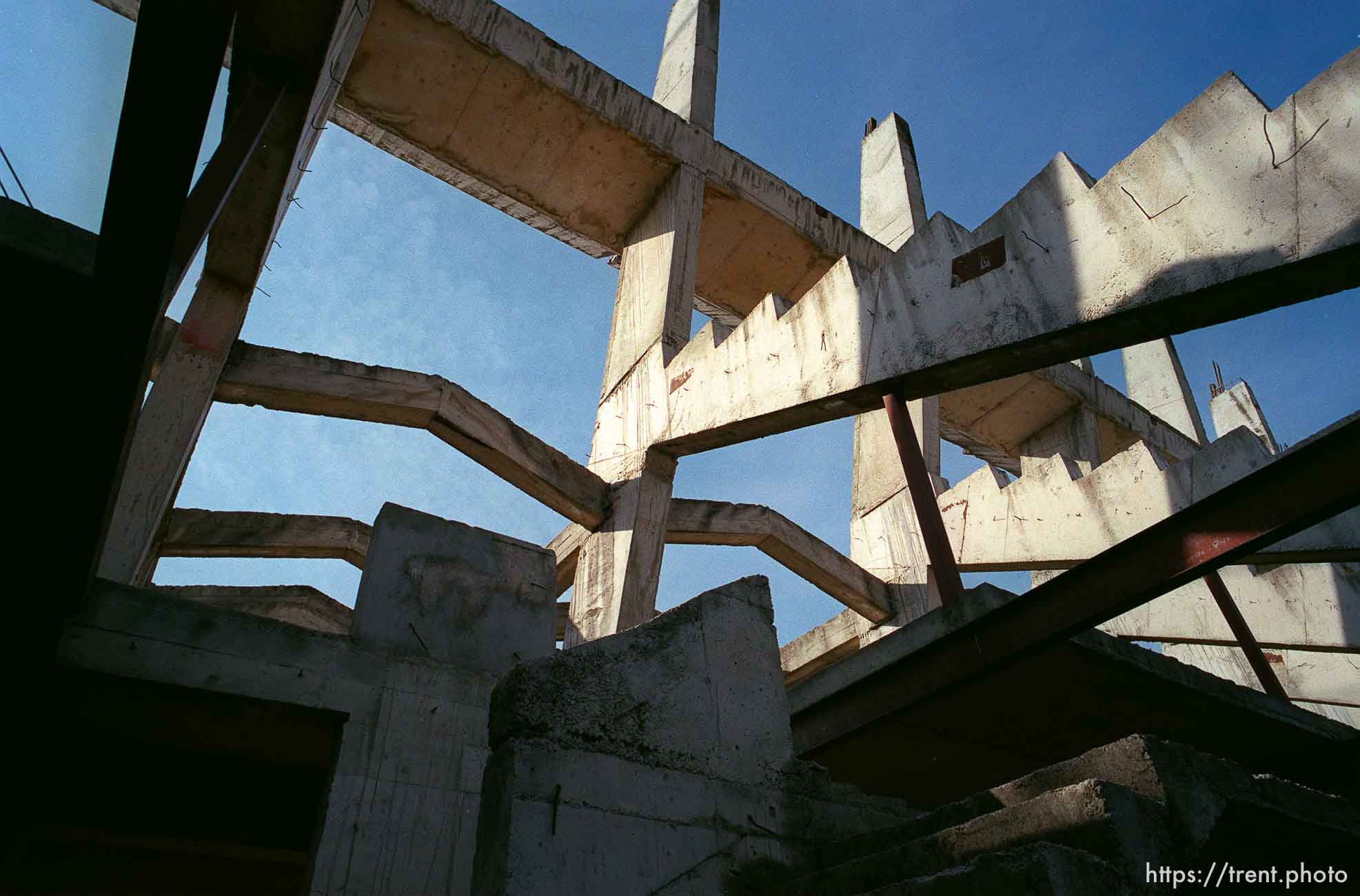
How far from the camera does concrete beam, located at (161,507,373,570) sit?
9500 mm

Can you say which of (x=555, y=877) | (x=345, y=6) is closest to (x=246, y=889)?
(x=555, y=877)

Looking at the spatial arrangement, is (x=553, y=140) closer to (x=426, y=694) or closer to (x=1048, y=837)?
(x=426, y=694)

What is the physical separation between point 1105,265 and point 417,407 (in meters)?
5.18

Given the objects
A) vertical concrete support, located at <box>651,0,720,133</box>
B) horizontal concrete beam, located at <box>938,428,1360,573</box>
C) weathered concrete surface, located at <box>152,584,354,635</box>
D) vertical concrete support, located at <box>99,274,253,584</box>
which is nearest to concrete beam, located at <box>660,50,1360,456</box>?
horizontal concrete beam, located at <box>938,428,1360,573</box>

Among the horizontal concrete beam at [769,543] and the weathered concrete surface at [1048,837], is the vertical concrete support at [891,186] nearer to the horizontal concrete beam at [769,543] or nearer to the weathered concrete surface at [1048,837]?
the horizontal concrete beam at [769,543]

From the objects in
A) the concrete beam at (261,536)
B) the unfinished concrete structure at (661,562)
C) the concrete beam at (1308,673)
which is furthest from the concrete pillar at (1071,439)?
the concrete beam at (261,536)

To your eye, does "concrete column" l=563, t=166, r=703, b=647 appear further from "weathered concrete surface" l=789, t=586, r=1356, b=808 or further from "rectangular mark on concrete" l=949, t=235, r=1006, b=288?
"rectangular mark on concrete" l=949, t=235, r=1006, b=288

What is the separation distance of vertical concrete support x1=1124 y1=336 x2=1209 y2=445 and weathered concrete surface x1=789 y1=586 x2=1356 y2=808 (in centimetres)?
1081

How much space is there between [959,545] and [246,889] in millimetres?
7465

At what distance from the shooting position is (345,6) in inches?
268

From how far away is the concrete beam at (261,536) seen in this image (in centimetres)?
950

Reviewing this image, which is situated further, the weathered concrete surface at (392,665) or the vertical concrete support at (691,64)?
the vertical concrete support at (691,64)

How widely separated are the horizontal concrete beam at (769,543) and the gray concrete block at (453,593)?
3.71m

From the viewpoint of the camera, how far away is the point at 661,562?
28.1 feet
